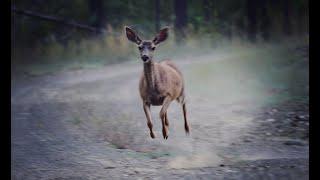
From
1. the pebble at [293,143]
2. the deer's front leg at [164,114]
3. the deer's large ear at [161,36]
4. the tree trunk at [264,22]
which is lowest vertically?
the pebble at [293,143]

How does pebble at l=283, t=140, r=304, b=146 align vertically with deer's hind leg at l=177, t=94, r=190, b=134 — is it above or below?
below

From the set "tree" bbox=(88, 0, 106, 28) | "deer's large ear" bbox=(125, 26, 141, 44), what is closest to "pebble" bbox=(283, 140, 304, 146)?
"deer's large ear" bbox=(125, 26, 141, 44)

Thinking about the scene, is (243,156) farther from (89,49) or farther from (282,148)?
(89,49)

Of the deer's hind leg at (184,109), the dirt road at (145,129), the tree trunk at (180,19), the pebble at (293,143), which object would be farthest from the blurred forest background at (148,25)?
the pebble at (293,143)

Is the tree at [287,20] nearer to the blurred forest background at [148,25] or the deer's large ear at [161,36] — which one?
the blurred forest background at [148,25]

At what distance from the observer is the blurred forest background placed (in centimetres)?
420

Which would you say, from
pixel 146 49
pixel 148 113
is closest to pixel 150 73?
pixel 146 49

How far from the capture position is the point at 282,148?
4.13m

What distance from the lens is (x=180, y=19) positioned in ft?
14.0

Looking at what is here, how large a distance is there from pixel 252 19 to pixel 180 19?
49 cm

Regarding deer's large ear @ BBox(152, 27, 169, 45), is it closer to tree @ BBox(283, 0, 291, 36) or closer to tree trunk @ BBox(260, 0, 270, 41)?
tree trunk @ BBox(260, 0, 270, 41)

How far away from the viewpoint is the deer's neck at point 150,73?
13.7ft

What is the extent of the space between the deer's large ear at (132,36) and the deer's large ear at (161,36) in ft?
0.35
